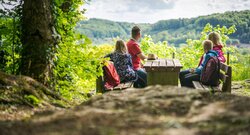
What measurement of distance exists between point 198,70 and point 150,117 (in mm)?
5677

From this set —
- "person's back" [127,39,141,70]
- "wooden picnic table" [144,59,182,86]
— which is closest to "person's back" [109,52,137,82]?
"wooden picnic table" [144,59,182,86]

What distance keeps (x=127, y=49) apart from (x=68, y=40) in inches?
111

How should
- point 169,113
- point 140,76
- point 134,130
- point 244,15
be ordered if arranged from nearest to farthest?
1. point 134,130
2. point 169,113
3. point 140,76
4. point 244,15

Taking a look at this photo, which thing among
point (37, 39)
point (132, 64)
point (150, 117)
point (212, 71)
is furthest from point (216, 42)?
point (150, 117)

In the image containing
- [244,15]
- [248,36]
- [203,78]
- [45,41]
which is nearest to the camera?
[45,41]

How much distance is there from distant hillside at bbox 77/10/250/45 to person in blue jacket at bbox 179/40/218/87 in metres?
64.8

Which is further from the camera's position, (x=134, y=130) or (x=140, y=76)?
(x=140, y=76)

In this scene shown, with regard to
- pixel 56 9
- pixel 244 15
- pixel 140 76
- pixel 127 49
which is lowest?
pixel 140 76

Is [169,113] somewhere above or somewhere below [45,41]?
below

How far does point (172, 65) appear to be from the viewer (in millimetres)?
7555

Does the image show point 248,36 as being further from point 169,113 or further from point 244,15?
point 169,113

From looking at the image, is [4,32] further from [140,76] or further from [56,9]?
[140,76]

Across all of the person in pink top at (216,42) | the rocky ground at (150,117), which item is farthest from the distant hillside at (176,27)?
the rocky ground at (150,117)

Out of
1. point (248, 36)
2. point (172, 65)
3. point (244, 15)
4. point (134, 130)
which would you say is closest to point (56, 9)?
point (172, 65)
